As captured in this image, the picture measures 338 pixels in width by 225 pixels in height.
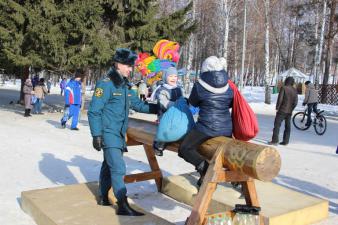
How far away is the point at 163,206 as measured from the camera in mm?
5832

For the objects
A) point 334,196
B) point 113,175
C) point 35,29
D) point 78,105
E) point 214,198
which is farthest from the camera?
point 35,29

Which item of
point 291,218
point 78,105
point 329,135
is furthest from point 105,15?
point 291,218

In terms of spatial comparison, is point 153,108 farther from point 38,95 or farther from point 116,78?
point 38,95

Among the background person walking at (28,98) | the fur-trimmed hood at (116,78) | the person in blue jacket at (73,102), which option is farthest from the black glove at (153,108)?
the background person walking at (28,98)

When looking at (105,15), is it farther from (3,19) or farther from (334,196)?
(334,196)

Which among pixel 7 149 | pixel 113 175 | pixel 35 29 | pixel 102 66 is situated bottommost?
pixel 7 149

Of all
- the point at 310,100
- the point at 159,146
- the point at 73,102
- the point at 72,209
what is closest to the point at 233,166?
the point at 159,146

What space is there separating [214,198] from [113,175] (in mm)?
1521

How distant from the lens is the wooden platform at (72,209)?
463 centimetres

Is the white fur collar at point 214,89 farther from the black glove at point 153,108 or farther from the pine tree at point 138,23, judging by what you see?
the pine tree at point 138,23

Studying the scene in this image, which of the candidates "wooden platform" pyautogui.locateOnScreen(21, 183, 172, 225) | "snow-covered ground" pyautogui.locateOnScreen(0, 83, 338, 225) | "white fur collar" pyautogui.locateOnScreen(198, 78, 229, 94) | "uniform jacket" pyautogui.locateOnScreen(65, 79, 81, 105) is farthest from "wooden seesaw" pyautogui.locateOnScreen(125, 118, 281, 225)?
"uniform jacket" pyautogui.locateOnScreen(65, 79, 81, 105)

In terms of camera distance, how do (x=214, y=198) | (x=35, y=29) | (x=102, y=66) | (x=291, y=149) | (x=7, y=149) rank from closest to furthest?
1. (x=214, y=198)
2. (x=7, y=149)
3. (x=291, y=149)
4. (x=35, y=29)
5. (x=102, y=66)

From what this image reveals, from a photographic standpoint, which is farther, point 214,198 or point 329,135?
point 329,135

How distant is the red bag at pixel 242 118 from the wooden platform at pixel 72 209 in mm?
1275
